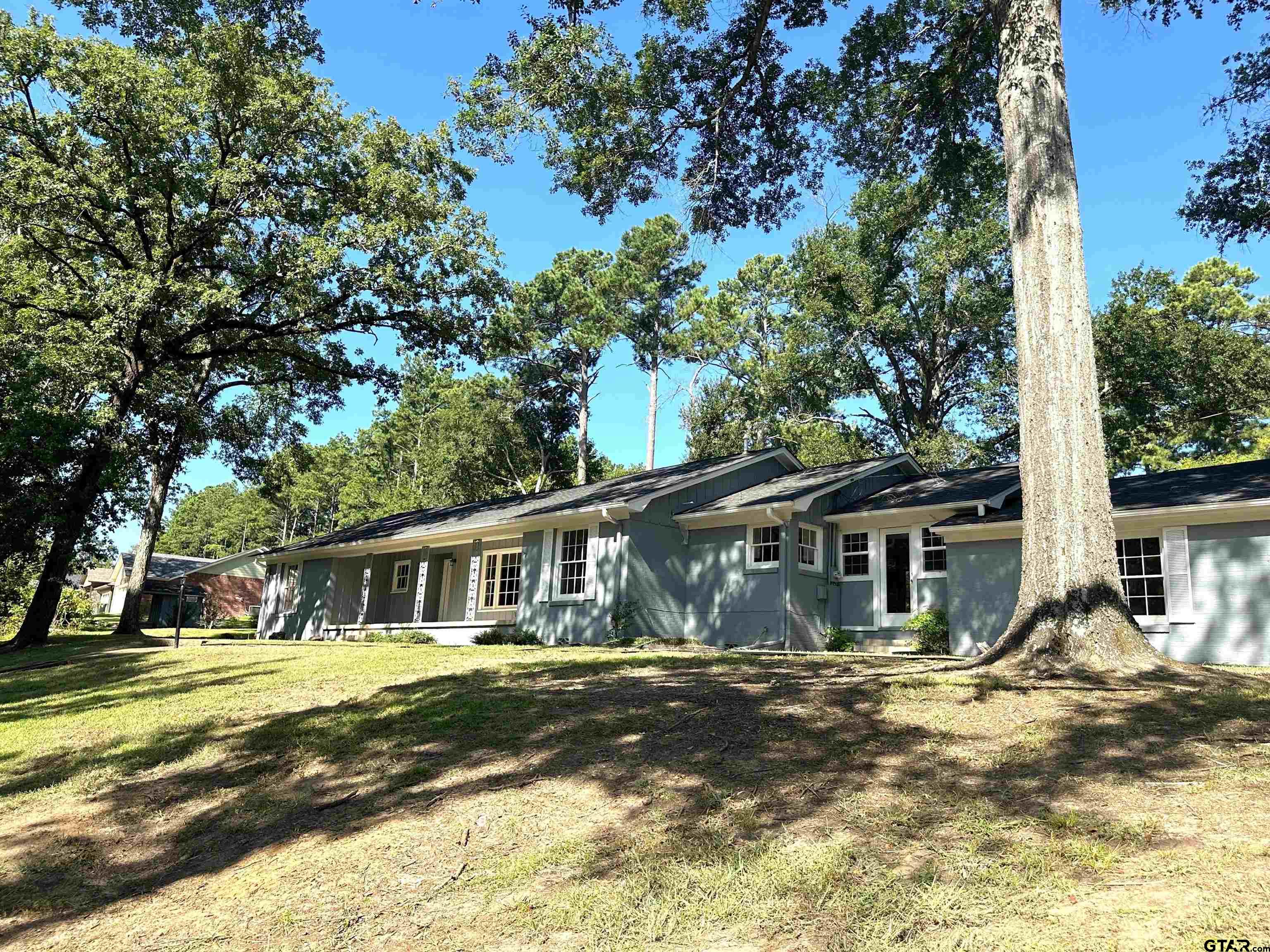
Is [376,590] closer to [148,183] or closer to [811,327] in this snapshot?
[148,183]

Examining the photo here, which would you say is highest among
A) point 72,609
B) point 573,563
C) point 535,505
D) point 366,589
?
point 535,505

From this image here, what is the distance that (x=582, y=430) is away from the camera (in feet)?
142

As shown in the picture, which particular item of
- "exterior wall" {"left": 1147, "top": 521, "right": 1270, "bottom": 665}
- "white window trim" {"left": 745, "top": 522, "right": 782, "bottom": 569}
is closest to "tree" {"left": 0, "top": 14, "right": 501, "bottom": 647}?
"white window trim" {"left": 745, "top": 522, "right": 782, "bottom": 569}

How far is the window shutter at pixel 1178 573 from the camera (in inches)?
535

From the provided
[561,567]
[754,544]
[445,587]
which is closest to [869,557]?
[754,544]

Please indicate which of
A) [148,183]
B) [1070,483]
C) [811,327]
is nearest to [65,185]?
[148,183]

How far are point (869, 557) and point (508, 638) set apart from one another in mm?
8574

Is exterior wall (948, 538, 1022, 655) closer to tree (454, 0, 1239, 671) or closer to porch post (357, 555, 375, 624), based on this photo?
tree (454, 0, 1239, 671)

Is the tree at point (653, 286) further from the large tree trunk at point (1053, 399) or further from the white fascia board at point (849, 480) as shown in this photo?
the large tree trunk at point (1053, 399)

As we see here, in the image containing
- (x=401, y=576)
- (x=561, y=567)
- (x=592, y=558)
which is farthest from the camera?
(x=401, y=576)

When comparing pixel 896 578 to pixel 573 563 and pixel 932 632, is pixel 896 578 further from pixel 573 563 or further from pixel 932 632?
pixel 573 563

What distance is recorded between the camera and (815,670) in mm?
9352

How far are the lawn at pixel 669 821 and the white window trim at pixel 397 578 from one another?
17.9 meters

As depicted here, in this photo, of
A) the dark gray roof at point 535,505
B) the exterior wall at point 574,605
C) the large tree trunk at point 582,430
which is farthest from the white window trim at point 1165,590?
the large tree trunk at point 582,430
